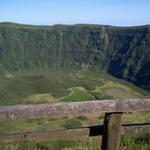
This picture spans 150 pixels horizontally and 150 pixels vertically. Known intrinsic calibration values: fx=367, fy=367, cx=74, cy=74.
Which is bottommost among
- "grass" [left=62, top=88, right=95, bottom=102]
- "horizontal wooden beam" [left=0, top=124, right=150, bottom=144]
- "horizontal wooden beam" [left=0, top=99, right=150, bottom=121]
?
"grass" [left=62, top=88, right=95, bottom=102]

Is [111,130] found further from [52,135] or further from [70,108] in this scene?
[52,135]

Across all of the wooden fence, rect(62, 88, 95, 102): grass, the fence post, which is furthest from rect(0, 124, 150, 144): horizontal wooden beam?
rect(62, 88, 95, 102): grass

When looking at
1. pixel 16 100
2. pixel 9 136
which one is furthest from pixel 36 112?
pixel 16 100

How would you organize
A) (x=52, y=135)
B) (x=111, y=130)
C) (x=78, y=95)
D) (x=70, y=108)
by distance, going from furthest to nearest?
1. (x=78, y=95)
2. (x=52, y=135)
3. (x=111, y=130)
4. (x=70, y=108)

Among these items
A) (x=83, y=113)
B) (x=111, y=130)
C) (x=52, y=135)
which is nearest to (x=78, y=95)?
(x=52, y=135)

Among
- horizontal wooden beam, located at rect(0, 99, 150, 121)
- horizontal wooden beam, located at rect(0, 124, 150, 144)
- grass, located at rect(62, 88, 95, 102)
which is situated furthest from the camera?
grass, located at rect(62, 88, 95, 102)

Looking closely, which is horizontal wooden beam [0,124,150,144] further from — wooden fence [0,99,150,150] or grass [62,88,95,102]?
grass [62,88,95,102]

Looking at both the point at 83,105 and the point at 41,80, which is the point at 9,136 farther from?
the point at 41,80

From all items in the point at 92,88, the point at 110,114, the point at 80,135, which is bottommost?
the point at 92,88
